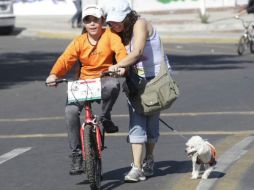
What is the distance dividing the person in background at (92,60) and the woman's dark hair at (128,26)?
116 mm

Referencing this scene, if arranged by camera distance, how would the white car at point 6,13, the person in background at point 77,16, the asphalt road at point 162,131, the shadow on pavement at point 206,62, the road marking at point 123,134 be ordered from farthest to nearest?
the person in background at point 77,16 < the white car at point 6,13 < the shadow on pavement at point 206,62 < the road marking at point 123,134 < the asphalt road at point 162,131

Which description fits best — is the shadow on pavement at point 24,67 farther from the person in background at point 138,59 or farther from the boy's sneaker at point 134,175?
the boy's sneaker at point 134,175

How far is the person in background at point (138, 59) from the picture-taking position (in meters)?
8.44

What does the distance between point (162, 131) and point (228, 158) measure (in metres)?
2.48

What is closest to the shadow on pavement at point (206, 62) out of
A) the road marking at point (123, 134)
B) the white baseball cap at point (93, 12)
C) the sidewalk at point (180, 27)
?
the sidewalk at point (180, 27)

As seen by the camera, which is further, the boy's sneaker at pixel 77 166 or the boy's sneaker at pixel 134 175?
the boy's sneaker at pixel 77 166

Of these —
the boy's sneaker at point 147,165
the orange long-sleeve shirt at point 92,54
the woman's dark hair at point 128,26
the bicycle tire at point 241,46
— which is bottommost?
the bicycle tire at point 241,46

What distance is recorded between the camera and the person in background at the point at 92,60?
8.50 metres

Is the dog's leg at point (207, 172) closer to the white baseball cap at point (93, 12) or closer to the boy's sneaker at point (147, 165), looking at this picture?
the boy's sneaker at point (147, 165)

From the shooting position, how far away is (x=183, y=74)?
20.4 metres

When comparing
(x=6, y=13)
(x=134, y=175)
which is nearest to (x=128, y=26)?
(x=134, y=175)

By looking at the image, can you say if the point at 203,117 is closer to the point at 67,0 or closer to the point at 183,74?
the point at 183,74

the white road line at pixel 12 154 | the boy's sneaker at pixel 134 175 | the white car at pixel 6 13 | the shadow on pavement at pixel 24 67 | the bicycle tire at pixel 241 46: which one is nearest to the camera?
the boy's sneaker at pixel 134 175

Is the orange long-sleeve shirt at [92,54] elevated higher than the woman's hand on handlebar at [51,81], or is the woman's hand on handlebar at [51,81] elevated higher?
the orange long-sleeve shirt at [92,54]
